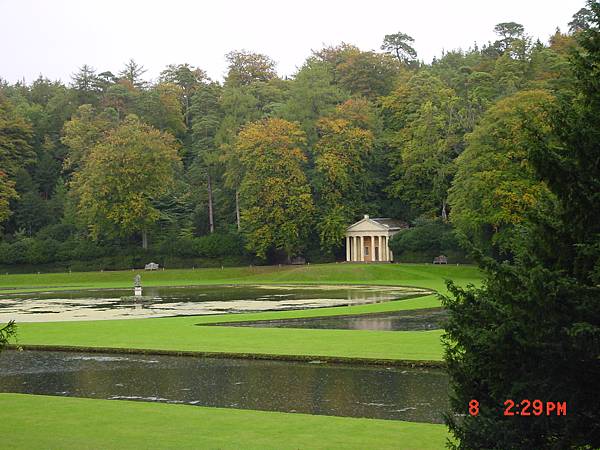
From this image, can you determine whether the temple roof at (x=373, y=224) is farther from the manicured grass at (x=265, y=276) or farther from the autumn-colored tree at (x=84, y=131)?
the autumn-colored tree at (x=84, y=131)

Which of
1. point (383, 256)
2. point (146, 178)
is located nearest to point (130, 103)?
point (146, 178)

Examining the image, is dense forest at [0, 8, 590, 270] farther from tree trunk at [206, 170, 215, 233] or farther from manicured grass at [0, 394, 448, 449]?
manicured grass at [0, 394, 448, 449]

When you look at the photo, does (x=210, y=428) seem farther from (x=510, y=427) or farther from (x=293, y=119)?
(x=293, y=119)

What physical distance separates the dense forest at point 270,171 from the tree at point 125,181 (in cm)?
15

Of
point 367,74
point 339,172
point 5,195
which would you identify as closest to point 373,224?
point 339,172

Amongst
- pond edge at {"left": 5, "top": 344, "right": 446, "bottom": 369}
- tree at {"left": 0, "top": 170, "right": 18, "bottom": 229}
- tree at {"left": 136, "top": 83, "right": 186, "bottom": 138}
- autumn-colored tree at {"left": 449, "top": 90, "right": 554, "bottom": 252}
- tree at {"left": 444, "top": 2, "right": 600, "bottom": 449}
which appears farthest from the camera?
tree at {"left": 136, "top": 83, "right": 186, "bottom": 138}

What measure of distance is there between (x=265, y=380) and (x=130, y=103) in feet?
297

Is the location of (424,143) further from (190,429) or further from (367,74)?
(190,429)

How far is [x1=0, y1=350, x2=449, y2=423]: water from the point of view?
1594 cm

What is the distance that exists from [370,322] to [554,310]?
24060mm

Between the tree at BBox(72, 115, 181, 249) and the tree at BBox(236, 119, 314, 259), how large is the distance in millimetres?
9438

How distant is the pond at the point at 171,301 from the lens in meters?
39.0

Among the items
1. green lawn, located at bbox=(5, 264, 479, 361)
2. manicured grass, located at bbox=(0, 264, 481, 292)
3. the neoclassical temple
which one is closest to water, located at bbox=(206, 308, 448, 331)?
green lawn, located at bbox=(5, 264, 479, 361)

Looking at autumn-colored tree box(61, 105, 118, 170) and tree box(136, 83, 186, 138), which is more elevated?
tree box(136, 83, 186, 138)
